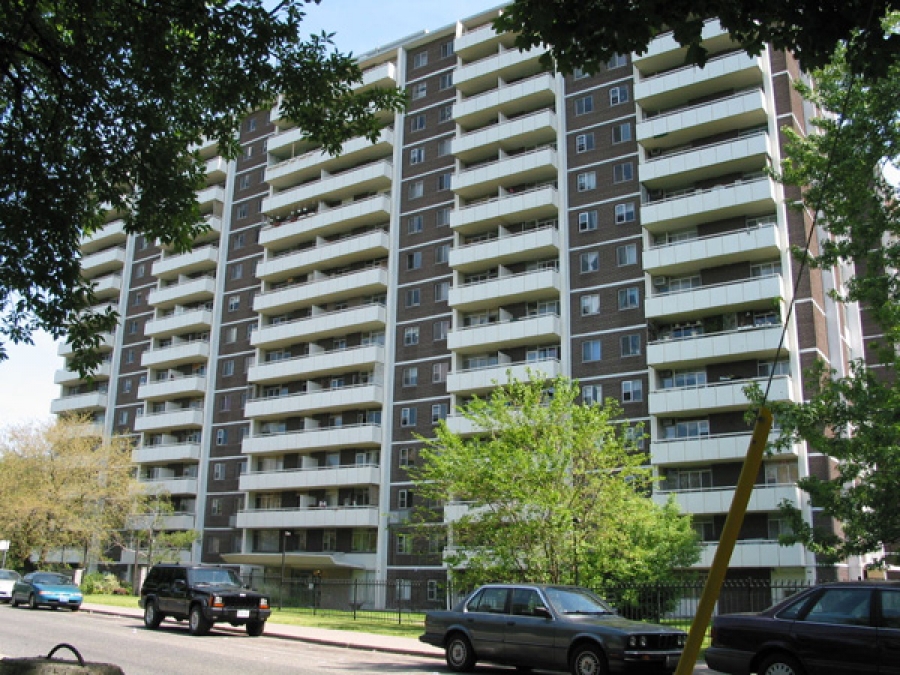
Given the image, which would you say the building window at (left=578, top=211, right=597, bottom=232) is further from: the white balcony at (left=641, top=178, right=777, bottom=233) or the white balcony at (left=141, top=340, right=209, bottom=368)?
the white balcony at (left=141, top=340, right=209, bottom=368)

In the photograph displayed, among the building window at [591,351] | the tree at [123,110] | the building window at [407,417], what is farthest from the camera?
the building window at [407,417]

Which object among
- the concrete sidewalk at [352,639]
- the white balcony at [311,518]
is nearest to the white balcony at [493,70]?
the white balcony at [311,518]

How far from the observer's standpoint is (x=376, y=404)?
53.8 meters

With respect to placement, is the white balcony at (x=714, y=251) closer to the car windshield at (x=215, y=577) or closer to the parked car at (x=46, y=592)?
the car windshield at (x=215, y=577)

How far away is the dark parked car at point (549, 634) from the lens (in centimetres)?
1324

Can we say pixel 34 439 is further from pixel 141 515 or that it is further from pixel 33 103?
pixel 33 103

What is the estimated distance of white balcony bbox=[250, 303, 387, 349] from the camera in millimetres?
54656

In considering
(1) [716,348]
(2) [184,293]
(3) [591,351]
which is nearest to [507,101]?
(3) [591,351]

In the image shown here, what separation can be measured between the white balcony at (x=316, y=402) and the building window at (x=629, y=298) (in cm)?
1630

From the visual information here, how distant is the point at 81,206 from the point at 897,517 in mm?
20528

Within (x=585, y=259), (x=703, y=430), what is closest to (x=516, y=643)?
(x=703, y=430)

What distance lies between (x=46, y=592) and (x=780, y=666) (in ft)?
93.5

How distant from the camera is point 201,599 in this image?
2241 cm

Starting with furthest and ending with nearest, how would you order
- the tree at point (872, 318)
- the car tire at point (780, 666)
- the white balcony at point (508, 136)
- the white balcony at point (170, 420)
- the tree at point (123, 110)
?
the white balcony at point (170, 420) < the white balcony at point (508, 136) < the tree at point (872, 318) < the car tire at point (780, 666) < the tree at point (123, 110)
